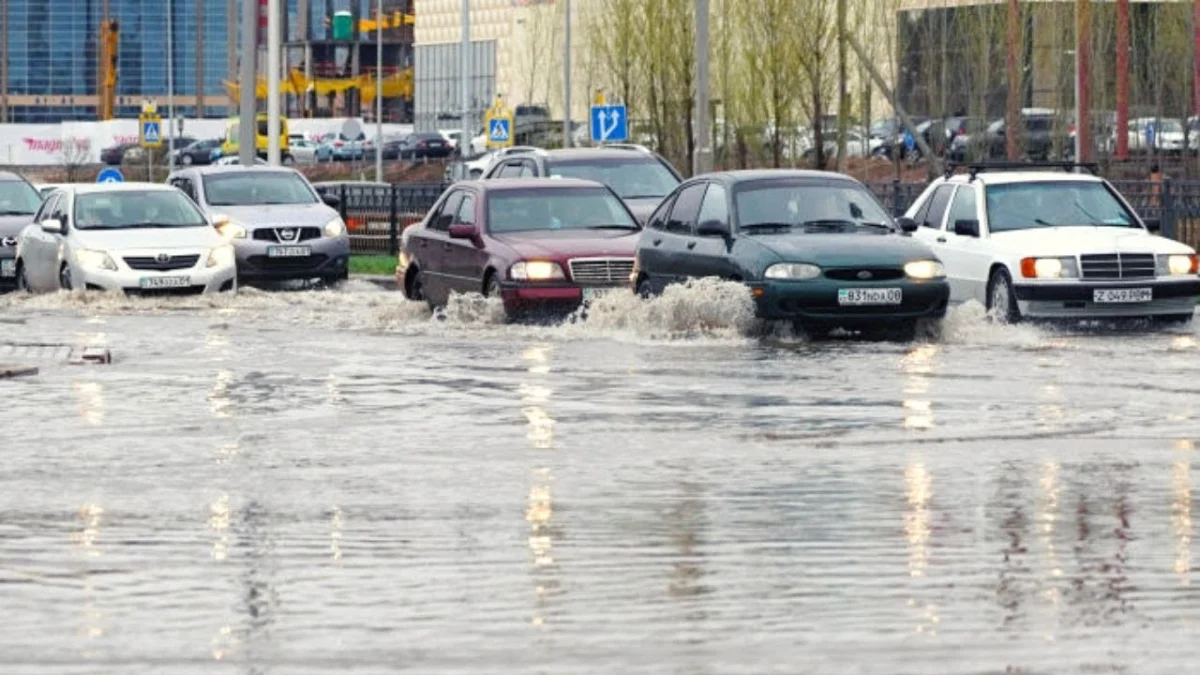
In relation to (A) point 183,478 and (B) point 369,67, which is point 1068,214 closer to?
(A) point 183,478

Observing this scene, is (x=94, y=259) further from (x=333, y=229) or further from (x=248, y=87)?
(x=248, y=87)

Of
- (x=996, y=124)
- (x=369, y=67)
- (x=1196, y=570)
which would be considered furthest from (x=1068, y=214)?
(x=369, y=67)

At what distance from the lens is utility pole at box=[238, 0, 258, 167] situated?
43500mm

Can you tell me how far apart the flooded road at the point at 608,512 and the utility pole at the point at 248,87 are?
2061 centimetres

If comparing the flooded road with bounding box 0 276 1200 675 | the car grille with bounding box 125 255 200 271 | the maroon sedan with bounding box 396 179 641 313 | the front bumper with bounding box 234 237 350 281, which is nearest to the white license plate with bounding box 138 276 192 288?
the car grille with bounding box 125 255 200 271

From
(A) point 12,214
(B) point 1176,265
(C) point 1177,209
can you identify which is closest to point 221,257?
(A) point 12,214

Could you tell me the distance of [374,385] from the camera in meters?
20.1

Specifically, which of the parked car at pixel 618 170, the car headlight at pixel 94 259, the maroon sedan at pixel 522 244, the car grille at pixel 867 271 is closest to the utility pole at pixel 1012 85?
the parked car at pixel 618 170

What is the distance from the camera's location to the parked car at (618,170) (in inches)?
1265

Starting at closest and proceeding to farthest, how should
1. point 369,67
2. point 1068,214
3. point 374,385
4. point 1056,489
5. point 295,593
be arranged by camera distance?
point 295,593 < point 1056,489 < point 374,385 < point 1068,214 < point 369,67

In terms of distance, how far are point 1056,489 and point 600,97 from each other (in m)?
56.0

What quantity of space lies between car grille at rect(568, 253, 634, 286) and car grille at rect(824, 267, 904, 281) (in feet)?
10.8

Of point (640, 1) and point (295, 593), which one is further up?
point (640, 1)

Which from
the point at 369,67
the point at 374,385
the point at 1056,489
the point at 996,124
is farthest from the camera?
the point at 369,67
